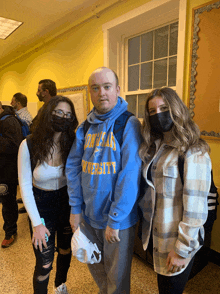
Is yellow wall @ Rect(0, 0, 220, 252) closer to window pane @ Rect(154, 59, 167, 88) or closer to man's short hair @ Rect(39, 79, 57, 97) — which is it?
window pane @ Rect(154, 59, 167, 88)

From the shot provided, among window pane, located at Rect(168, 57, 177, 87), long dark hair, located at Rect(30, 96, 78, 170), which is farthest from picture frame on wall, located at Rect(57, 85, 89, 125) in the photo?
long dark hair, located at Rect(30, 96, 78, 170)

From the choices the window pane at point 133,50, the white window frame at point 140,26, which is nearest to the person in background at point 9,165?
the white window frame at point 140,26

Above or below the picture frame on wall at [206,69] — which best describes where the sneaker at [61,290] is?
below

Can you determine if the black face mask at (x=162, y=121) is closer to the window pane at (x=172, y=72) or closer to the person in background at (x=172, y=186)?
the person in background at (x=172, y=186)

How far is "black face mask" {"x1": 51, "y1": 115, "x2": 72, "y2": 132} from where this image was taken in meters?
1.25

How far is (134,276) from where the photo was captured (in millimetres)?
1767

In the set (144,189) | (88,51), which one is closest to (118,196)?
(144,189)

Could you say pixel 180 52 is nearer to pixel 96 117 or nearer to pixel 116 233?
pixel 96 117

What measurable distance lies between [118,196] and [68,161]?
0.40 m

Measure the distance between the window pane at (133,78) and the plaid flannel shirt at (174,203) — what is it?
6.60 feet

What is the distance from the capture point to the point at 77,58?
131 inches

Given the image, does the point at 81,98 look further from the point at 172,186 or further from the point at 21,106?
the point at 172,186

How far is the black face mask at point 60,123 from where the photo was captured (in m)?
1.25

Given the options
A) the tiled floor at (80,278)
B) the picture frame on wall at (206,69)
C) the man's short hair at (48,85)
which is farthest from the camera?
the man's short hair at (48,85)
